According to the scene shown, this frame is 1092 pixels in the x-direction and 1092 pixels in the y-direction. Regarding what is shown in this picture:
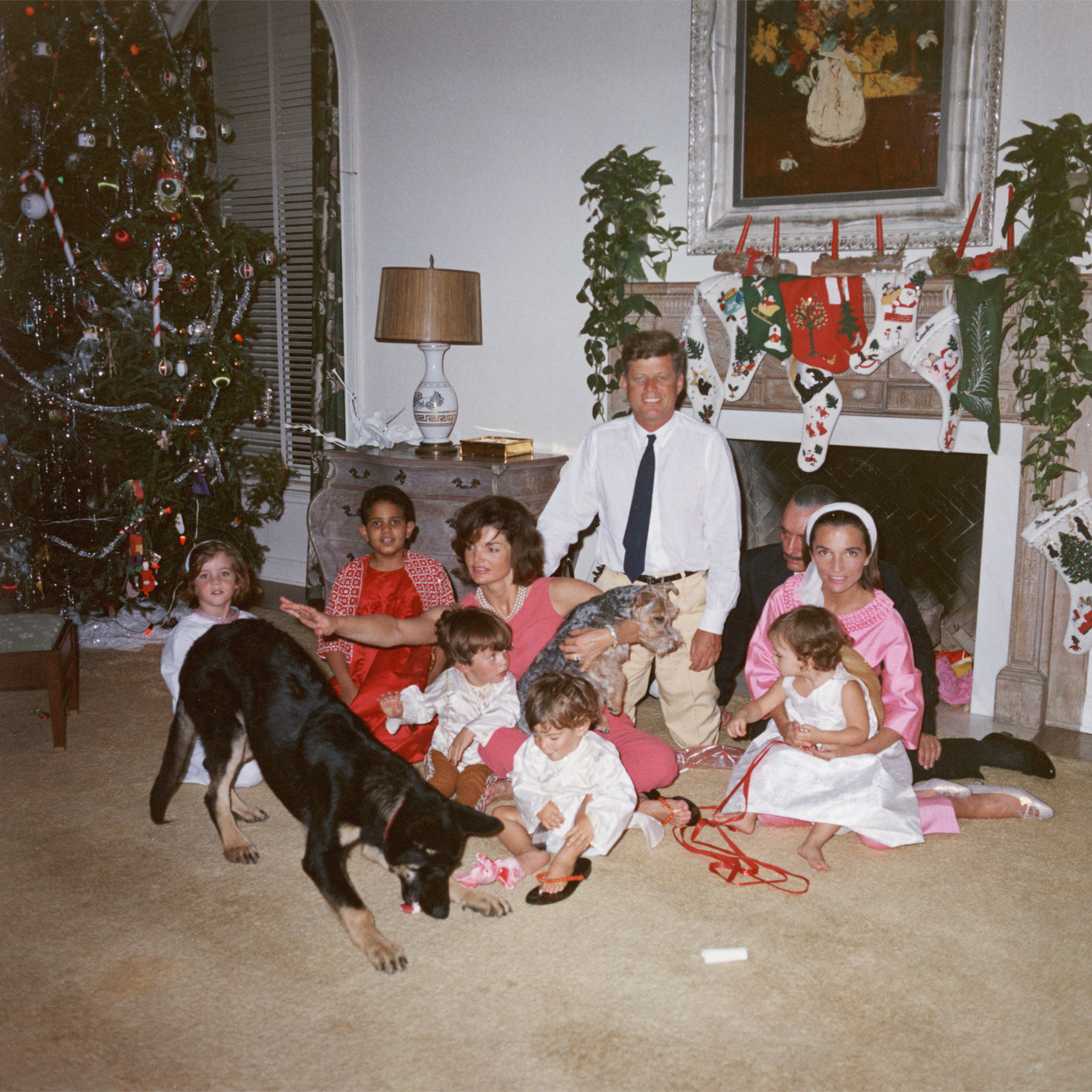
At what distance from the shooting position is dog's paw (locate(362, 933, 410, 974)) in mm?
2371

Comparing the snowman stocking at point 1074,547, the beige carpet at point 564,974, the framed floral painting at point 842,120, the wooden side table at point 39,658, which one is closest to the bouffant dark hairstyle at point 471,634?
the beige carpet at point 564,974

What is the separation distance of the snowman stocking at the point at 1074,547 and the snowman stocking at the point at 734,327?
1339 millimetres

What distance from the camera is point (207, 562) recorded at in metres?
3.52

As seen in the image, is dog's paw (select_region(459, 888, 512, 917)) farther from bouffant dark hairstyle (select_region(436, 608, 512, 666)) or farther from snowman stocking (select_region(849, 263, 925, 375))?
snowman stocking (select_region(849, 263, 925, 375))

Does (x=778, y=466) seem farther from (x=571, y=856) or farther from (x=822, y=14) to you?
(x=571, y=856)

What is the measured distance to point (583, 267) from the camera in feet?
16.4

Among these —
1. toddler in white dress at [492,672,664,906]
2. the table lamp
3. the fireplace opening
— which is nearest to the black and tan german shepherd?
toddler in white dress at [492,672,664,906]

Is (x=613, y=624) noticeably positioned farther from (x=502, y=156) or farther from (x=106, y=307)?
(x=106, y=307)

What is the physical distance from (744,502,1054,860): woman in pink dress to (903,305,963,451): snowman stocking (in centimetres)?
109

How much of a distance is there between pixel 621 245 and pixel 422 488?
1510 mm

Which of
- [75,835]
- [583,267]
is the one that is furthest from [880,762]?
[583,267]

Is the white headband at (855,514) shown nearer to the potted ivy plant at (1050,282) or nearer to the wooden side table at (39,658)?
the potted ivy plant at (1050,282)

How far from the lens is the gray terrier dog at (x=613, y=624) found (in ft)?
10.1

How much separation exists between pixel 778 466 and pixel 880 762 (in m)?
2.04
